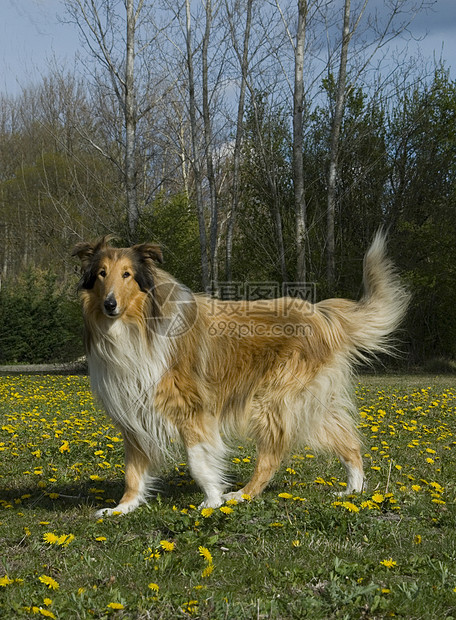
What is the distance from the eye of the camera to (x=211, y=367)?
5.15 meters

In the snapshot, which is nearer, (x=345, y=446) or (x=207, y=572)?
(x=207, y=572)

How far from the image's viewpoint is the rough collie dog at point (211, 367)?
16.3ft

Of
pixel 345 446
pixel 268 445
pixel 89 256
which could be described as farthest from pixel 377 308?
pixel 89 256

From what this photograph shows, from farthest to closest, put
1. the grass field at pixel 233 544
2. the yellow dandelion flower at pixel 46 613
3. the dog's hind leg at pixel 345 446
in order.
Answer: the dog's hind leg at pixel 345 446
the grass field at pixel 233 544
the yellow dandelion flower at pixel 46 613

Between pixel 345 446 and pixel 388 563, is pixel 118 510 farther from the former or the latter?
pixel 388 563

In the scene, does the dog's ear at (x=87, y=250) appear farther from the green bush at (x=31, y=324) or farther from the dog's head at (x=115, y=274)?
the green bush at (x=31, y=324)

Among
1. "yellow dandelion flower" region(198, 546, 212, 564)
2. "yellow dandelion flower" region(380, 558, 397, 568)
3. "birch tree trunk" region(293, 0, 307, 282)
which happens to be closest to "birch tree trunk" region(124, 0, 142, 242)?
"birch tree trunk" region(293, 0, 307, 282)

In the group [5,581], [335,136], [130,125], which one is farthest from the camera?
[335,136]

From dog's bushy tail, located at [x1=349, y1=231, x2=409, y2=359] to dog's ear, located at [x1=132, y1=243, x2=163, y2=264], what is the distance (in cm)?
176

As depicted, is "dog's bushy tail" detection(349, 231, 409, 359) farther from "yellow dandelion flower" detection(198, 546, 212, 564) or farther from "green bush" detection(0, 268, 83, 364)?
"green bush" detection(0, 268, 83, 364)

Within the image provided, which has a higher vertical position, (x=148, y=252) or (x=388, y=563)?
(x=148, y=252)

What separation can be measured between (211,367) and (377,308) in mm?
1560

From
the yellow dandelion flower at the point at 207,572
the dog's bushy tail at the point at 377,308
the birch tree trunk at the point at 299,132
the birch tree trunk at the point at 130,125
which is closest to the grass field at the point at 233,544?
the yellow dandelion flower at the point at 207,572

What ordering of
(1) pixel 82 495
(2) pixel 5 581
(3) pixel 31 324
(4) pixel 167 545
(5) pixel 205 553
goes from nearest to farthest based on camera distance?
(2) pixel 5 581 → (5) pixel 205 553 → (4) pixel 167 545 → (1) pixel 82 495 → (3) pixel 31 324
